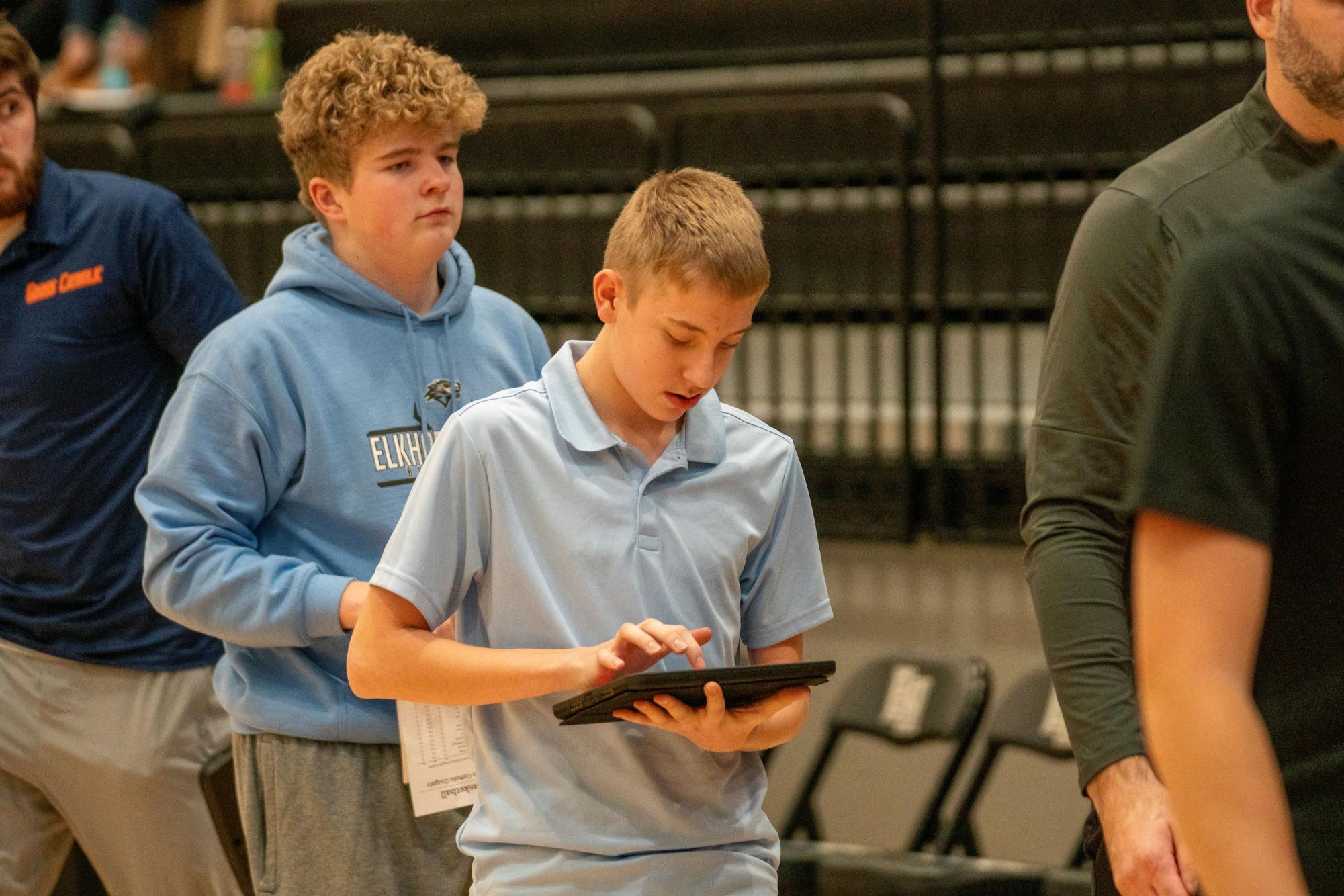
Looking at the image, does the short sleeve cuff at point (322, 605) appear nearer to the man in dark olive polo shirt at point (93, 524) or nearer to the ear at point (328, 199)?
the ear at point (328, 199)

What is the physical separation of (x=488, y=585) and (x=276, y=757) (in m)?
0.67

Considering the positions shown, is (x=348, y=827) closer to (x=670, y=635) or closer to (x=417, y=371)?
(x=417, y=371)

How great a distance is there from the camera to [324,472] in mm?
2350

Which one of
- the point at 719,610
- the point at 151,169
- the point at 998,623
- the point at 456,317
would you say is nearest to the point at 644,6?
the point at 151,169

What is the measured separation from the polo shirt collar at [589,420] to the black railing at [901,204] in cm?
278

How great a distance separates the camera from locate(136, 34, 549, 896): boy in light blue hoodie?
2.32 m

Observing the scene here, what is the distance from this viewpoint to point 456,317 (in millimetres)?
2566

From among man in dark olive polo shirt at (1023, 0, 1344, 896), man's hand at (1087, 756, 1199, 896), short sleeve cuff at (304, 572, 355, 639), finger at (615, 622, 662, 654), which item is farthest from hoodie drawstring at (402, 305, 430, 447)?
man's hand at (1087, 756, 1199, 896)

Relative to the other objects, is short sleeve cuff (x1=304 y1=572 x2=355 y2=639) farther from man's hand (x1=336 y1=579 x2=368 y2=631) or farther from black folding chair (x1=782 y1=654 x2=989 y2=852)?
black folding chair (x1=782 y1=654 x2=989 y2=852)

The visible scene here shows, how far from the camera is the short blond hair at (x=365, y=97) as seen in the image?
2.39 m

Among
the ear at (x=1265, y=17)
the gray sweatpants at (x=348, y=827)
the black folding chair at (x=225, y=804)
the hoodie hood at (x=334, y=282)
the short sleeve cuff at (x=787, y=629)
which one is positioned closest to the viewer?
the ear at (x=1265, y=17)

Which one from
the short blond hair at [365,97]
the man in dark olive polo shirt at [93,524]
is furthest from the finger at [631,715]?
the man in dark olive polo shirt at [93,524]

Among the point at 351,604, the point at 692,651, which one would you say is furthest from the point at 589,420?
the point at 351,604

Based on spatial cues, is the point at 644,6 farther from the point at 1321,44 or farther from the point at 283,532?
the point at 1321,44
